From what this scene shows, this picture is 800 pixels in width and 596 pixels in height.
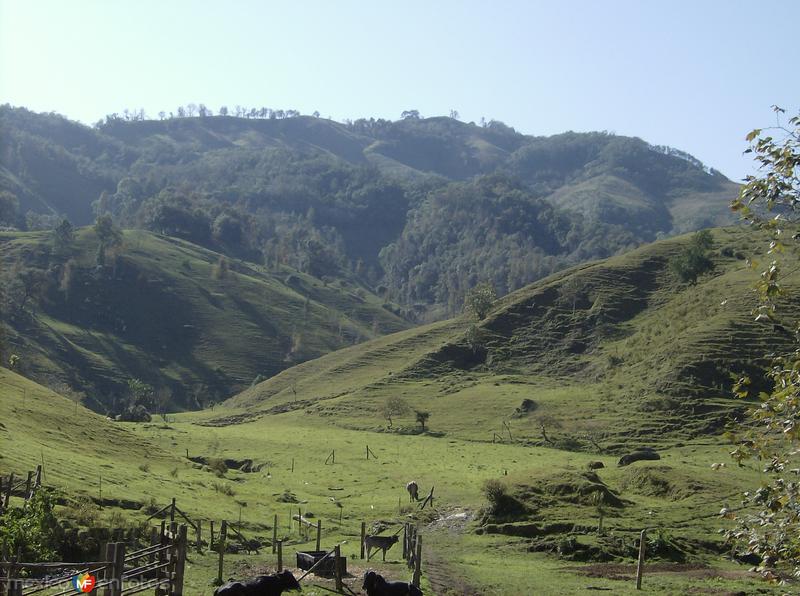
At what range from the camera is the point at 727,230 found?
16375 cm

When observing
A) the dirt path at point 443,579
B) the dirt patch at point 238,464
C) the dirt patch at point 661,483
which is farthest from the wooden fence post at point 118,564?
the dirt patch at point 238,464

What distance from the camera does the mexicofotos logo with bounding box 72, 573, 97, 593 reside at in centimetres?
2081

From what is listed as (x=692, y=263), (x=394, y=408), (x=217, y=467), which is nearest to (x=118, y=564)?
(x=217, y=467)

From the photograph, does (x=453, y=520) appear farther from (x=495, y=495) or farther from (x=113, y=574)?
(x=113, y=574)

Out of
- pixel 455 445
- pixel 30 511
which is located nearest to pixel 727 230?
pixel 455 445

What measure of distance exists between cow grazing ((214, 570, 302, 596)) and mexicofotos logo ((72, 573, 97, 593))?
6.44 m

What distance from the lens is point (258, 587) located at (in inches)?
1091

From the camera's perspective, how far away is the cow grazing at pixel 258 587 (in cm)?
2728

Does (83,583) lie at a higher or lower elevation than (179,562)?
higher

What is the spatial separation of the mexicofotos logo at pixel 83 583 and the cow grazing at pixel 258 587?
644 cm

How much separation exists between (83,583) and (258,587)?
7.72 m

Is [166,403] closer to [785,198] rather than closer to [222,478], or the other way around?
[222,478]

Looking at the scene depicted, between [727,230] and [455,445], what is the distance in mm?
93203

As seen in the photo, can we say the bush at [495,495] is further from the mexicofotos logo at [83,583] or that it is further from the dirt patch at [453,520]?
the mexicofotos logo at [83,583]
